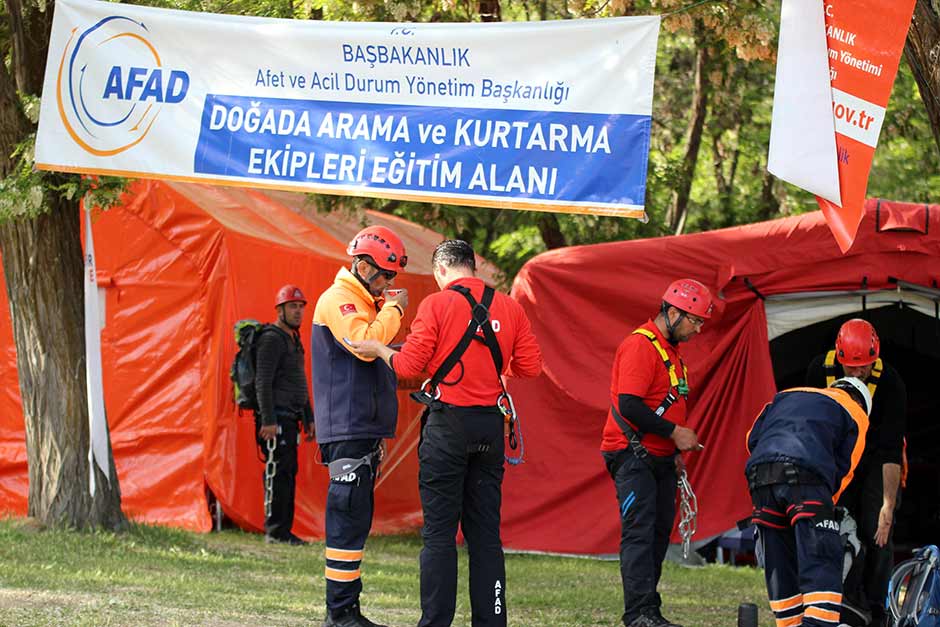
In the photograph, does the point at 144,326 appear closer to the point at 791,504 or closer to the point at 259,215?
the point at 259,215

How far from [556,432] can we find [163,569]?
3.55 metres

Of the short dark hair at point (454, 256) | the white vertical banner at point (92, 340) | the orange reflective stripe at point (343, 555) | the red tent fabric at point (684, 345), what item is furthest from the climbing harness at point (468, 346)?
the red tent fabric at point (684, 345)

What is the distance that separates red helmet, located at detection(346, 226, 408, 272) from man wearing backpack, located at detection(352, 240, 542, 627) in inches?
19.5

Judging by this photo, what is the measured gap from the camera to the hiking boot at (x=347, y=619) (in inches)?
285

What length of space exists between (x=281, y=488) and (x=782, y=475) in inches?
255

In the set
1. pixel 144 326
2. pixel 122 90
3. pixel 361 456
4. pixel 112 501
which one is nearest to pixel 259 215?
pixel 144 326

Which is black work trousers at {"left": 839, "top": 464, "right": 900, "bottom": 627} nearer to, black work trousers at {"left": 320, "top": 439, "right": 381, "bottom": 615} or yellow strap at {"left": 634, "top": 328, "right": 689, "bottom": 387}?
yellow strap at {"left": 634, "top": 328, "right": 689, "bottom": 387}

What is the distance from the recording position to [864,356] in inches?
294

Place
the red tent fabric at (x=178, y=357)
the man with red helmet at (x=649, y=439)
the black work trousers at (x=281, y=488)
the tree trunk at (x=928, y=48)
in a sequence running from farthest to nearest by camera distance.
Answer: the red tent fabric at (x=178, y=357), the black work trousers at (x=281, y=488), the man with red helmet at (x=649, y=439), the tree trunk at (x=928, y=48)

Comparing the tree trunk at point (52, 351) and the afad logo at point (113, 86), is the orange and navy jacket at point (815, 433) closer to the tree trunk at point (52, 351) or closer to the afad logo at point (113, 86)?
the afad logo at point (113, 86)

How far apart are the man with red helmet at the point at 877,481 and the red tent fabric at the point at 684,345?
2.32 m

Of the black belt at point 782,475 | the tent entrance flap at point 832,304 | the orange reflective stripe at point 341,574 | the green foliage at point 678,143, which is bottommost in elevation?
the orange reflective stripe at point 341,574

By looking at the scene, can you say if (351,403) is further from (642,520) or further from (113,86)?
(113,86)

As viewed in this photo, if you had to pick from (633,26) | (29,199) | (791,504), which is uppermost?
(633,26)
